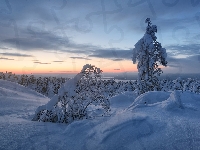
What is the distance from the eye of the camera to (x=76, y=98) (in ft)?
20.4

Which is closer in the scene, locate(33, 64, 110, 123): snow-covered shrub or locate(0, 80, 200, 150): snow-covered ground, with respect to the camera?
locate(0, 80, 200, 150): snow-covered ground

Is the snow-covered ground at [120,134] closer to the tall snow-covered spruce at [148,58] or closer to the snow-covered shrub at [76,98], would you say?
the snow-covered shrub at [76,98]

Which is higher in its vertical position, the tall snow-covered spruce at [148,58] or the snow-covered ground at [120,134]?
the tall snow-covered spruce at [148,58]

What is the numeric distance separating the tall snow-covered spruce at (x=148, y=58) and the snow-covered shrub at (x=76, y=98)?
11.1 m

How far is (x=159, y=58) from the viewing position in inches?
660

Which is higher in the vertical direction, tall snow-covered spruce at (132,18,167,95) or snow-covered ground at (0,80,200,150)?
tall snow-covered spruce at (132,18,167,95)

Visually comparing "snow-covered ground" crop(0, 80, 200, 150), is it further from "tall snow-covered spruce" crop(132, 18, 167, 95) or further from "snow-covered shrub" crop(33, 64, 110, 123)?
"tall snow-covered spruce" crop(132, 18, 167, 95)

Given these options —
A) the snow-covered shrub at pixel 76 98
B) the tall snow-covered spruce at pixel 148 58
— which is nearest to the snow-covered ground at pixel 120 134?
the snow-covered shrub at pixel 76 98

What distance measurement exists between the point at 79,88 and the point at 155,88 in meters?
12.7

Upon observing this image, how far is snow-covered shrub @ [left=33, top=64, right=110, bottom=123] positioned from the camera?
5723 mm

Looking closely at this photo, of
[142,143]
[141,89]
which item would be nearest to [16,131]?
[142,143]

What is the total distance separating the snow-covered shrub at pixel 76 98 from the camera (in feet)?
18.8

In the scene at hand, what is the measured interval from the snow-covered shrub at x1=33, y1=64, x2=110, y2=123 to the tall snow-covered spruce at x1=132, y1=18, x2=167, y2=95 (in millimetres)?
11077

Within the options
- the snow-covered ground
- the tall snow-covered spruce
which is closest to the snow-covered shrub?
the snow-covered ground
